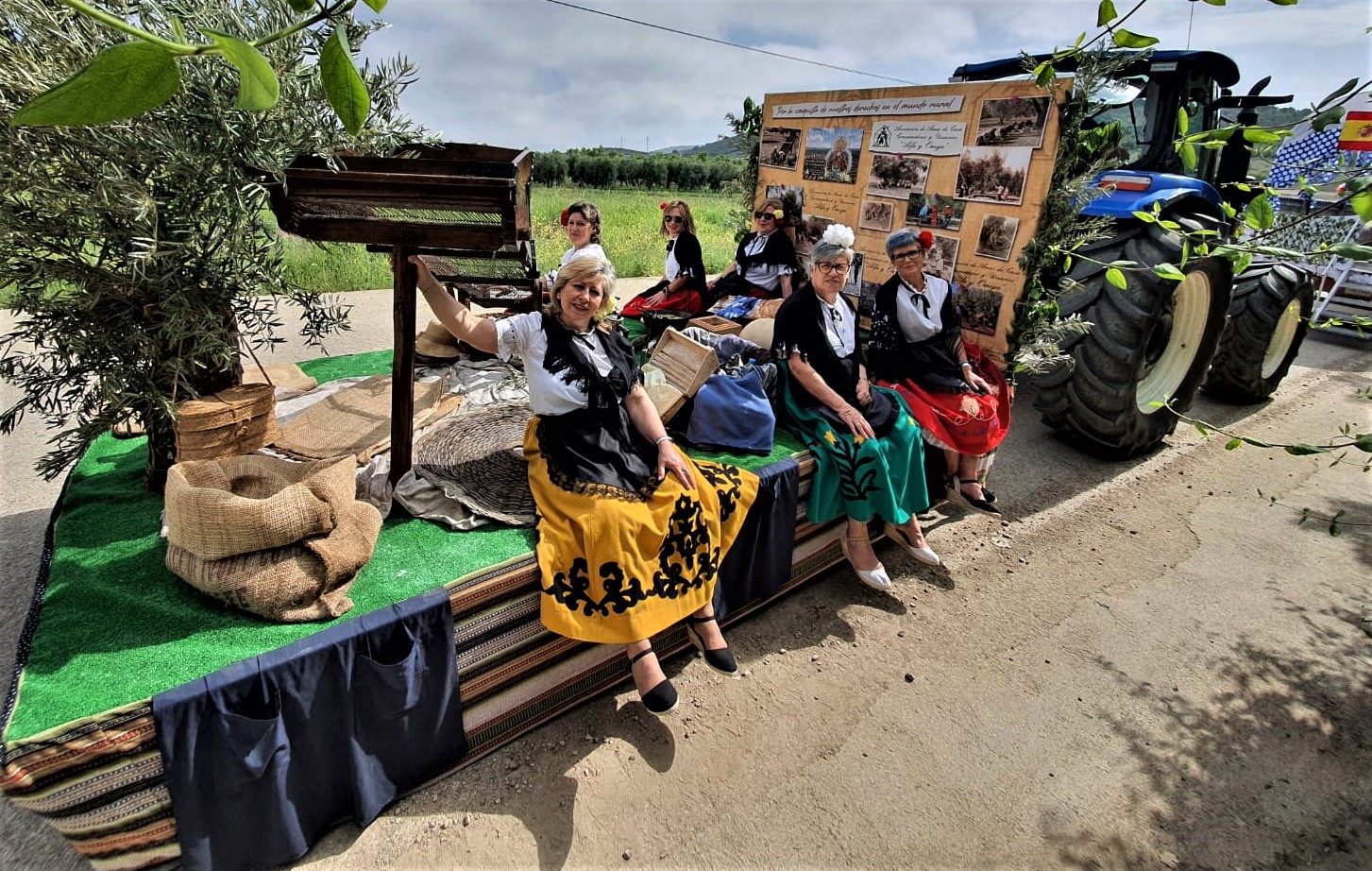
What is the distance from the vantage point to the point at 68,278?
2135 mm

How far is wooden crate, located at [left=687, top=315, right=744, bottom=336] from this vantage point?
4531 millimetres

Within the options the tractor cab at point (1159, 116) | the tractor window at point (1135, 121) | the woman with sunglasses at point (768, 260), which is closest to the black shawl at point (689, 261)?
the woman with sunglasses at point (768, 260)

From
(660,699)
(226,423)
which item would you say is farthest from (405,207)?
(660,699)

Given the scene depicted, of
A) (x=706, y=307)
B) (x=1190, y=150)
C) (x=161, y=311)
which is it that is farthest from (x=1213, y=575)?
(x=161, y=311)

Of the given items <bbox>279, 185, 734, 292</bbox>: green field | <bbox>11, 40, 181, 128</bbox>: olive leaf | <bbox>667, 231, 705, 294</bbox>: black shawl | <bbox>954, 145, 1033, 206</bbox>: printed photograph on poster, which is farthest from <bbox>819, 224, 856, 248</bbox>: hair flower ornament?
<bbox>11, 40, 181, 128</bbox>: olive leaf

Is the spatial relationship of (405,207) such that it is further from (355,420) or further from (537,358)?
(355,420)

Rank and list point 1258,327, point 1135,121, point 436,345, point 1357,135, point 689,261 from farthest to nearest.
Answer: point 1258,327 → point 689,261 → point 1135,121 → point 436,345 → point 1357,135

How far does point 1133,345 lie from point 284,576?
4.55m

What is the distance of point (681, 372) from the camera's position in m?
3.62

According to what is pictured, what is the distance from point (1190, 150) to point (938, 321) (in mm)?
2216

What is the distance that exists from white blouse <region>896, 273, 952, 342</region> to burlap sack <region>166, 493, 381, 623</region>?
2961 millimetres

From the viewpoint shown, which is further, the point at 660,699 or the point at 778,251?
the point at 778,251

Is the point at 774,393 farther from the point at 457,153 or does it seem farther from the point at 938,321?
the point at 457,153

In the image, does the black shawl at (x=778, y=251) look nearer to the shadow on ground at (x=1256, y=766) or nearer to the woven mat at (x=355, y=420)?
the woven mat at (x=355, y=420)
